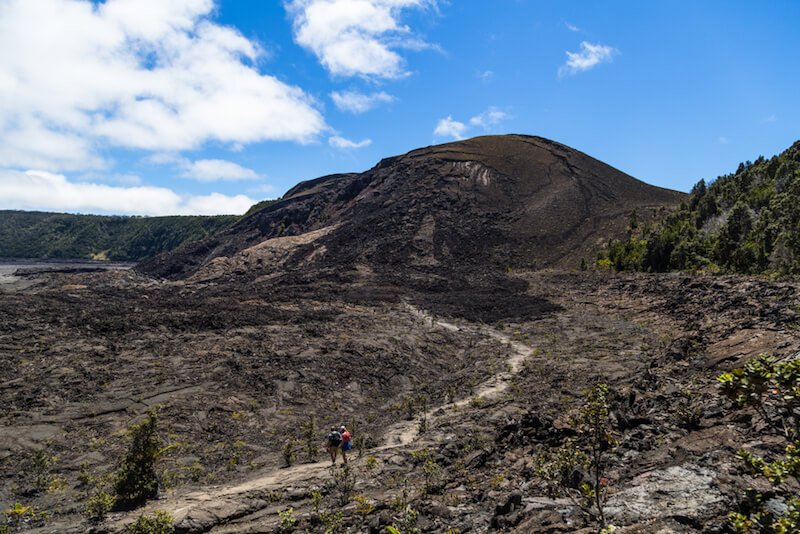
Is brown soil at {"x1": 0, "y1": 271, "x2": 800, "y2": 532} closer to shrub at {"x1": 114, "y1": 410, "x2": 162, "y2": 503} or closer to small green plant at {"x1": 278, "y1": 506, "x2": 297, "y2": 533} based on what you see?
small green plant at {"x1": 278, "y1": 506, "x2": 297, "y2": 533}

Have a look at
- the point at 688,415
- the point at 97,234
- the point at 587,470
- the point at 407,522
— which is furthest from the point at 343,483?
the point at 97,234

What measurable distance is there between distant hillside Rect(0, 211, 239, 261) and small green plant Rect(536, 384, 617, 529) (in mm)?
146540

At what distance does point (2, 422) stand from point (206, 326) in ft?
40.0

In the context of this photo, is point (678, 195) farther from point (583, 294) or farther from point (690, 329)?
point (690, 329)

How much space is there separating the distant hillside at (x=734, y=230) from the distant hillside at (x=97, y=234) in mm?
126656

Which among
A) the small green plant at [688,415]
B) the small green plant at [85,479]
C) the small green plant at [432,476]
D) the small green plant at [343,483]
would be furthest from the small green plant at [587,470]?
the small green plant at [85,479]

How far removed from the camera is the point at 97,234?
15450 centimetres

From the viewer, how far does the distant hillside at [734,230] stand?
109ft

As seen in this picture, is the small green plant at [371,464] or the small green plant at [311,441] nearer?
the small green plant at [371,464]

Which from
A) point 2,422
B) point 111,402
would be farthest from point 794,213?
point 2,422

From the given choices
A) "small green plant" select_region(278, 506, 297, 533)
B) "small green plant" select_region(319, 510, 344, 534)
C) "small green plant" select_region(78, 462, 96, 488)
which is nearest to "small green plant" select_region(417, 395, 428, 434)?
"small green plant" select_region(319, 510, 344, 534)

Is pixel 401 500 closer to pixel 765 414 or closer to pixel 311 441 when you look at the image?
pixel 311 441

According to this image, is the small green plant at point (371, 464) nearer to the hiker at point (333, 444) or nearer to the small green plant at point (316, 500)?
the hiker at point (333, 444)

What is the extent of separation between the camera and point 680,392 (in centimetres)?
1261
